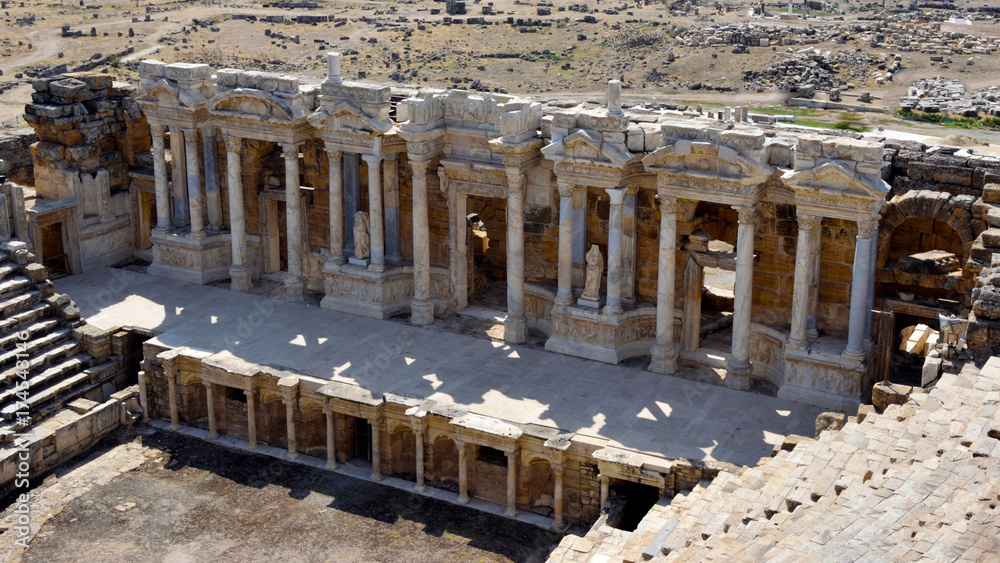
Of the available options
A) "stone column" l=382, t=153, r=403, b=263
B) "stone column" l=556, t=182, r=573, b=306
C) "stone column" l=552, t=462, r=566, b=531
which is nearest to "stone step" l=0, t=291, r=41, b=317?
"stone column" l=382, t=153, r=403, b=263

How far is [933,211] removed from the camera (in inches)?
1029

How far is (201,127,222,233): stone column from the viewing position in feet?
111

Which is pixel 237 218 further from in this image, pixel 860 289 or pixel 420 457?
pixel 860 289

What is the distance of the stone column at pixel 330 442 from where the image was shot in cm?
2750

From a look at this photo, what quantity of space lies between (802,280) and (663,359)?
363 cm

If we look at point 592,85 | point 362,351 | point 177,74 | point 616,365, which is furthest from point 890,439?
point 592,85

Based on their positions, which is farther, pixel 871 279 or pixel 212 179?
pixel 212 179

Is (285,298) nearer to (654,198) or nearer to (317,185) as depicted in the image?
(317,185)

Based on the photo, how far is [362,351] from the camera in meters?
29.6

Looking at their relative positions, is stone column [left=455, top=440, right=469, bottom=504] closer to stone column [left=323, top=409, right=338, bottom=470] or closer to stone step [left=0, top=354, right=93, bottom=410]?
stone column [left=323, top=409, right=338, bottom=470]

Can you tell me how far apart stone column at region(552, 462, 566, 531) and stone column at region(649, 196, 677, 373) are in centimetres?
428

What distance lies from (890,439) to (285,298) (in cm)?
1678

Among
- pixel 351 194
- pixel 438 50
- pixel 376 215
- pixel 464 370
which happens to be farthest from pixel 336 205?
pixel 438 50

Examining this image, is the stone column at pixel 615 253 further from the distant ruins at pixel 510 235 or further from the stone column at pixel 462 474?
the stone column at pixel 462 474
